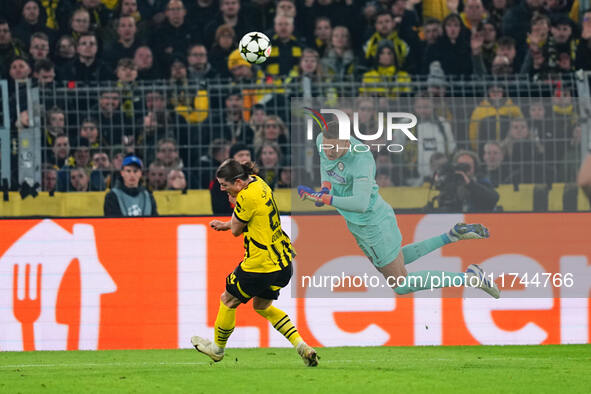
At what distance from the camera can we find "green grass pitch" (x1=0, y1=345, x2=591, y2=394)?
7.39 m

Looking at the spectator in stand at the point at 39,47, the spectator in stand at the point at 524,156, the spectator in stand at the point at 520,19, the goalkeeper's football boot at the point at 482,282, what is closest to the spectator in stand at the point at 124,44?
the spectator in stand at the point at 39,47

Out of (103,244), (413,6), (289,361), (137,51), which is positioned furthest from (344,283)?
(413,6)

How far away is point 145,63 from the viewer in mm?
13477

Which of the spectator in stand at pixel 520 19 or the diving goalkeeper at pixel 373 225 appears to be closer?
the diving goalkeeper at pixel 373 225

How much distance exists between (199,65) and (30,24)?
2.43 m

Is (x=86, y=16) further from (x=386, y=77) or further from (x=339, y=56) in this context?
(x=386, y=77)

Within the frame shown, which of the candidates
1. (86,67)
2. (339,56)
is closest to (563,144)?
(339,56)

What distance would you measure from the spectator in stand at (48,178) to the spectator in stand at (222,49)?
9.73 ft

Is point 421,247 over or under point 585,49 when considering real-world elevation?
under

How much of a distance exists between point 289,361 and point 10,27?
7.05m

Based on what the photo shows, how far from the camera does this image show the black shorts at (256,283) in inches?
340

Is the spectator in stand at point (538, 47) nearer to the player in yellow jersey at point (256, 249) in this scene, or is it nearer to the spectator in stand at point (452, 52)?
the spectator in stand at point (452, 52)

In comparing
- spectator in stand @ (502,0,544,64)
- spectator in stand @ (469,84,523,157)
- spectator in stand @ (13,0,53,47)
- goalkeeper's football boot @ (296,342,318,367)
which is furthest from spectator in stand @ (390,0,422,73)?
goalkeeper's football boot @ (296,342,318,367)

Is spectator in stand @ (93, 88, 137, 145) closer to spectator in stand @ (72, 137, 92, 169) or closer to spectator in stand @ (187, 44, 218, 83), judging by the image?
spectator in stand @ (72, 137, 92, 169)
